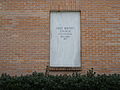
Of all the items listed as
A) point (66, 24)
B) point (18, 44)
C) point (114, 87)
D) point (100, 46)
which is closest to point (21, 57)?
point (18, 44)

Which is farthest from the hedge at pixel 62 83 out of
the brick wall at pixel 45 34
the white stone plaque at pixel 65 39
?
the white stone plaque at pixel 65 39

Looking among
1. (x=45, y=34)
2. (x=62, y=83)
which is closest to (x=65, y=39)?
(x=45, y=34)

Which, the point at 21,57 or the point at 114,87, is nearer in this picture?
the point at 114,87

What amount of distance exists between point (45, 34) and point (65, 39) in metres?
0.79

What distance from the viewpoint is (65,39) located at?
9445 mm

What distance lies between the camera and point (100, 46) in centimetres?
923

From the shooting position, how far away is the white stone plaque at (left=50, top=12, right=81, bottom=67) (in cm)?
938

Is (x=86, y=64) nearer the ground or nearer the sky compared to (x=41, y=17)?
nearer the ground

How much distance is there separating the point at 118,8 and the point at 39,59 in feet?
11.7

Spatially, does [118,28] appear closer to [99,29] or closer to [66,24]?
[99,29]

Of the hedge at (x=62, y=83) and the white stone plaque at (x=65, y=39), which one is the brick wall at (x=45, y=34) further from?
the hedge at (x=62, y=83)

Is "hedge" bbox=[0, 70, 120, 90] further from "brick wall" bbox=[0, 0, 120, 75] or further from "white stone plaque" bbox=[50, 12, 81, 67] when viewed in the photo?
→ "white stone plaque" bbox=[50, 12, 81, 67]

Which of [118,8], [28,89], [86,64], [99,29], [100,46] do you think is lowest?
[28,89]

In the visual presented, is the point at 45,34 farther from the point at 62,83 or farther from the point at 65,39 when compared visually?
the point at 62,83
